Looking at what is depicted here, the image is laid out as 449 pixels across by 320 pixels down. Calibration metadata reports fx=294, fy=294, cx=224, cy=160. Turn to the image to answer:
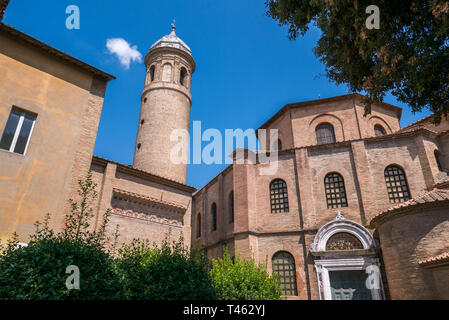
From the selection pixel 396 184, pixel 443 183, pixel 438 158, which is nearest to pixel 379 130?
pixel 438 158

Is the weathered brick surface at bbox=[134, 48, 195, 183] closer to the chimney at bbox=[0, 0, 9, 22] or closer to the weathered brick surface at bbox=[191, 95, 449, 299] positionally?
the weathered brick surface at bbox=[191, 95, 449, 299]

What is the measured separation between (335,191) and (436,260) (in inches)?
224

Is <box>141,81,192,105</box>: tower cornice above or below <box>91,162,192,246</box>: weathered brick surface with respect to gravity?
above

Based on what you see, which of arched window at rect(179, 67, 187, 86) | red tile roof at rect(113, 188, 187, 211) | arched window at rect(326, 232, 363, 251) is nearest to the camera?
red tile roof at rect(113, 188, 187, 211)

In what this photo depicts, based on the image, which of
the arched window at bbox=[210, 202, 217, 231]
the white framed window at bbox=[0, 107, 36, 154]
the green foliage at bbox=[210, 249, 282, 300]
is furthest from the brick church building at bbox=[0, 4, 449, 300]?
the green foliage at bbox=[210, 249, 282, 300]

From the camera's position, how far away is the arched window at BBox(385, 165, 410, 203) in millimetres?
13898

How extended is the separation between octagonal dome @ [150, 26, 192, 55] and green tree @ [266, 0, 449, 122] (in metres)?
16.1

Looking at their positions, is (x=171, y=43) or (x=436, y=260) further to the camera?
(x=171, y=43)

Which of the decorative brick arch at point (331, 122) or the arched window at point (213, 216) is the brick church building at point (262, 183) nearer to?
the decorative brick arch at point (331, 122)

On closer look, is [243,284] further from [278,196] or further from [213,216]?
[213,216]

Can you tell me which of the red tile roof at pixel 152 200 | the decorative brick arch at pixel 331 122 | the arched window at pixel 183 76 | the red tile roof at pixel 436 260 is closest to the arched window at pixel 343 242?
the red tile roof at pixel 436 260

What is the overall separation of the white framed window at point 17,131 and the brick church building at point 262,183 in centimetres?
3

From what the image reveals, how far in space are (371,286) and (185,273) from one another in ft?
31.3

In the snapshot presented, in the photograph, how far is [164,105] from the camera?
19250 millimetres
